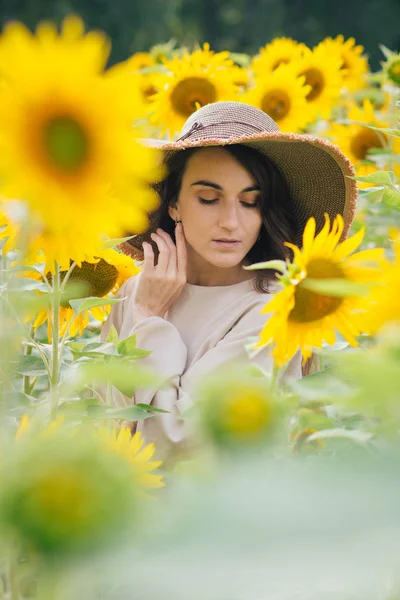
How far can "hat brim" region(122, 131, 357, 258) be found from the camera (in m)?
1.17

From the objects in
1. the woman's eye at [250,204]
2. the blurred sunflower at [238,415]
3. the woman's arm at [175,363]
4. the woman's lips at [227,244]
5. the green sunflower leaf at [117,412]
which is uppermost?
the blurred sunflower at [238,415]

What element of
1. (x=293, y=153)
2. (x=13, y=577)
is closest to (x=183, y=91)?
(x=293, y=153)

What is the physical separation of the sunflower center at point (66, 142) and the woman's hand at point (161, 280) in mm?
795

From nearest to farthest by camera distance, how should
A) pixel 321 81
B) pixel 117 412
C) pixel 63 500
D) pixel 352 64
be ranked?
1. pixel 63 500
2. pixel 117 412
3. pixel 321 81
4. pixel 352 64

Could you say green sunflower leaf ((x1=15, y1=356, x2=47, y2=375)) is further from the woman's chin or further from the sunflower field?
the woman's chin

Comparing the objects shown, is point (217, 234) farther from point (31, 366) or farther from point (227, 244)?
point (31, 366)

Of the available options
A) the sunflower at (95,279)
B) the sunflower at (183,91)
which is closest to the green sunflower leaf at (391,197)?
the sunflower at (95,279)

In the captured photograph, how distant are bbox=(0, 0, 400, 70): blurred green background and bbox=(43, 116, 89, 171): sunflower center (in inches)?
390

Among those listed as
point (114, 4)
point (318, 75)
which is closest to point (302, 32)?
point (114, 4)

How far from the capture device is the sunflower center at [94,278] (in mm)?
1026

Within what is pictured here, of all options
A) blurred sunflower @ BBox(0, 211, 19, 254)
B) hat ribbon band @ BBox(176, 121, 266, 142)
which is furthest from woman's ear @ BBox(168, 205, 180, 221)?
blurred sunflower @ BBox(0, 211, 19, 254)

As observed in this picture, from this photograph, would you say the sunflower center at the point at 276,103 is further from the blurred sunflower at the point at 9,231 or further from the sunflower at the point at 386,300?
the sunflower at the point at 386,300

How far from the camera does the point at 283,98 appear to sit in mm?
2014

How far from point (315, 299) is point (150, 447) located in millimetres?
159
